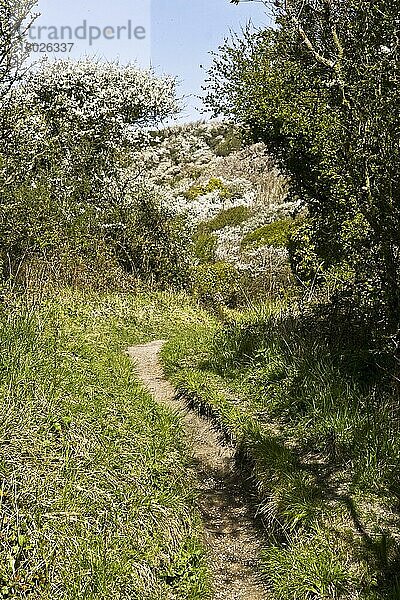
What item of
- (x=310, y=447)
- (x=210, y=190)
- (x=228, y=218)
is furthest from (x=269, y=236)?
(x=310, y=447)

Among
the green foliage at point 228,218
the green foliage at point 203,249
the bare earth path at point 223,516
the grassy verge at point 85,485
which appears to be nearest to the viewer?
the grassy verge at point 85,485

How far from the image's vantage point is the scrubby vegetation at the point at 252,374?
380 cm

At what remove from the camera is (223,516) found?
4.93 m

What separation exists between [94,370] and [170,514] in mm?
2483

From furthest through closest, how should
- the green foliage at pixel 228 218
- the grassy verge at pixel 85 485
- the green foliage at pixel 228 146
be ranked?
1. the green foliage at pixel 228 146
2. the green foliage at pixel 228 218
3. the grassy verge at pixel 85 485

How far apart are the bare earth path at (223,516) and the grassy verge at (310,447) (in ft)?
0.50

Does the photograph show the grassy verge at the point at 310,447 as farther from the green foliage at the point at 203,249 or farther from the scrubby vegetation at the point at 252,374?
the green foliage at the point at 203,249

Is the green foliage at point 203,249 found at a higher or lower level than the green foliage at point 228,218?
lower

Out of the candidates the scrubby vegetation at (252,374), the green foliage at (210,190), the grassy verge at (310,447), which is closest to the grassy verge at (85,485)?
the scrubby vegetation at (252,374)

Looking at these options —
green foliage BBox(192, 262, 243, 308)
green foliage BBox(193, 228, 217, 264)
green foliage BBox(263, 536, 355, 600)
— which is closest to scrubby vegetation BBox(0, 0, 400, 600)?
green foliage BBox(263, 536, 355, 600)

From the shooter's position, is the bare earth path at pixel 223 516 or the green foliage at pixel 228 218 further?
the green foliage at pixel 228 218

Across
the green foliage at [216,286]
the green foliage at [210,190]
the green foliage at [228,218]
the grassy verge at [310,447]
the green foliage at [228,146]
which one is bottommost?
the grassy verge at [310,447]

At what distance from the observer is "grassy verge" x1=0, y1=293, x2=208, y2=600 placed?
3.50 meters

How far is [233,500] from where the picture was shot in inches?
203
